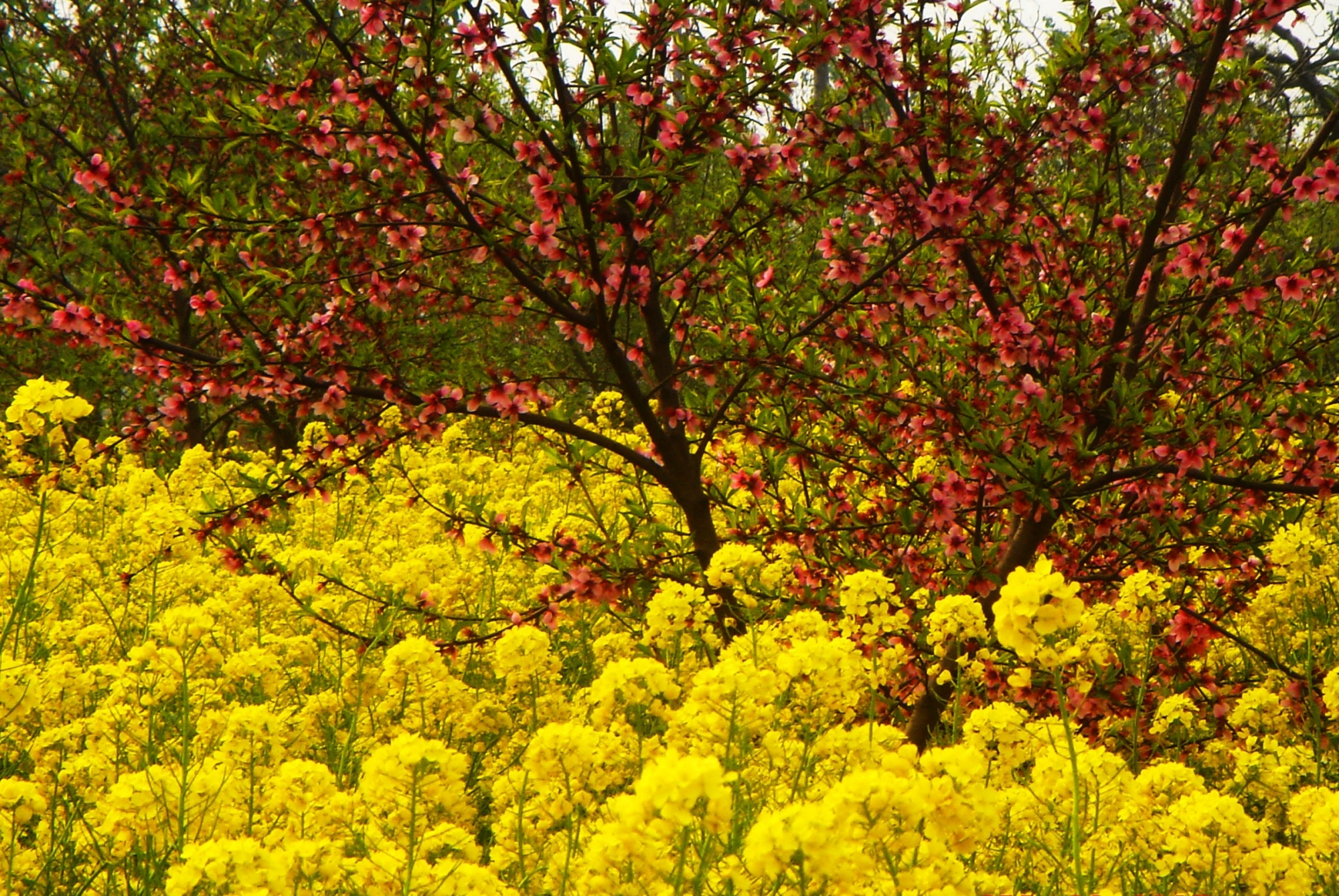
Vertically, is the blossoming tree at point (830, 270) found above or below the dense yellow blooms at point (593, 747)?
above

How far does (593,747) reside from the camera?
2918 millimetres

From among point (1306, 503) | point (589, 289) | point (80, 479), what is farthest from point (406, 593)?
point (80, 479)

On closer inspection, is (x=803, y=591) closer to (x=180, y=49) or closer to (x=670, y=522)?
(x=670, y=522)

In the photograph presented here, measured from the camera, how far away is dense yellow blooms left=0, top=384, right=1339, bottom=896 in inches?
95.7

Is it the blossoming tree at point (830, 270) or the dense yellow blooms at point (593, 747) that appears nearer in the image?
the dense yellow blooms at point (593, 747)

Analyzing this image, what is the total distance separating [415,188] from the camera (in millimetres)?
4602

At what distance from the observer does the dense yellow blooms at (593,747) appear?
2.43m

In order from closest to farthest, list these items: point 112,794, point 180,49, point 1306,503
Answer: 1. point 112,794
2. point 1306,503
3. point 180,49

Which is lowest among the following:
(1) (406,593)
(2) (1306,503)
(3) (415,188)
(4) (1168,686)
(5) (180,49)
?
(4) (1168,686)

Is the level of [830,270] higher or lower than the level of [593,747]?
higher

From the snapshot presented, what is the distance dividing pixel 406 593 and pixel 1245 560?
12.0ft

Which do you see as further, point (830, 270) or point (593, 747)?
point (830, 270)

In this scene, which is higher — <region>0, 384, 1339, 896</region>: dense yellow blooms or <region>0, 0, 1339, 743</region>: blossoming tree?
<region>0, 0, 1339, 743</region>: blossoming tree

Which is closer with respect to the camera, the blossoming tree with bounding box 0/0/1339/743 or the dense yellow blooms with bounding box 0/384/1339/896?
the dense yellow blooms with bounding box 0/384/1339/896
